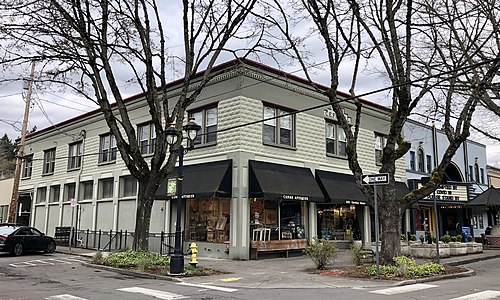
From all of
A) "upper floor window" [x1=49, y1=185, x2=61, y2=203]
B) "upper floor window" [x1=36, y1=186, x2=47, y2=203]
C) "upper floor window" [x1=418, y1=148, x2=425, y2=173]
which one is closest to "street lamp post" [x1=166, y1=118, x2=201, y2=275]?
"upper floor window" [x1=49, y1=185, x2=61, y2=203]

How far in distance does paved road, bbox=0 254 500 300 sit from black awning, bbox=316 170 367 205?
326 inches

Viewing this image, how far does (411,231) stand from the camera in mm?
30422

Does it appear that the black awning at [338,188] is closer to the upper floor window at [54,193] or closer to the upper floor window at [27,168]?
the upper floor window at [54,193]

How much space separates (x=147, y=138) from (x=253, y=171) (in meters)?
8.39

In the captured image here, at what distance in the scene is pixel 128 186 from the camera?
26.8 metres

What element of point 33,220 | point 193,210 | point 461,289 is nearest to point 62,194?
point 33,220

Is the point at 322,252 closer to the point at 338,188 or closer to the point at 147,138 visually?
the point at 338,188

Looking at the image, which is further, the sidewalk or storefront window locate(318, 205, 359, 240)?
storefront window locate(318, 205, 359, 240)

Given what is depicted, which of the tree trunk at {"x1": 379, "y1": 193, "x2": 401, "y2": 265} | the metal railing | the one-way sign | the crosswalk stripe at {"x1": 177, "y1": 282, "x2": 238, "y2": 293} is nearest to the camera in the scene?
the crosswalk stripe at {"x1": 177, "y1": 282, "x2": 238, "y2": 293}

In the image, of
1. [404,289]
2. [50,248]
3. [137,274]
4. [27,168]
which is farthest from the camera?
[27,168]

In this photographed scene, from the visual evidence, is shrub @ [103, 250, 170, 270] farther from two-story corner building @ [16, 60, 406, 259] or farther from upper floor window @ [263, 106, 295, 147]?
upper floor window @ [263, 106, 295, 147]

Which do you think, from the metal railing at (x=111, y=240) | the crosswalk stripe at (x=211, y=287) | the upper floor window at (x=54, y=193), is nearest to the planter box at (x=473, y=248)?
the metal railing at (x=111, y=240)

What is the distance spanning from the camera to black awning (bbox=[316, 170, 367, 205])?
22.8m

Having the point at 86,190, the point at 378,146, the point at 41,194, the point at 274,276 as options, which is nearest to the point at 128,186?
the point at 86,190
